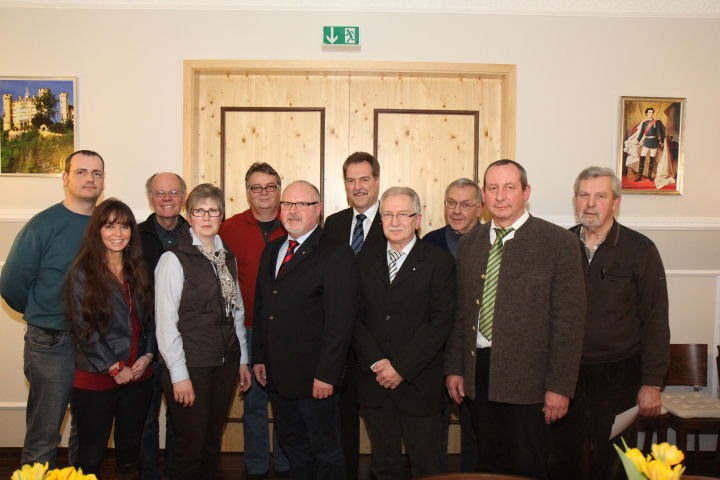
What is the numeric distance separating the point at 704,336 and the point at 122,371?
12.1ft

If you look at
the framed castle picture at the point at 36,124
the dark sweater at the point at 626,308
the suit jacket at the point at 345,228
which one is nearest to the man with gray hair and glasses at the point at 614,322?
the dark sweater at the point at 626,308

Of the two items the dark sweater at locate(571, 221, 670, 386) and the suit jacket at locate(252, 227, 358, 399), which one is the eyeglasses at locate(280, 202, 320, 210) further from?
the dark sweater at locate(571, 221, 670, 386)

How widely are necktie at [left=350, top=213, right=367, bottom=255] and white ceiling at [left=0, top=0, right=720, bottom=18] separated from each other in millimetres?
1530

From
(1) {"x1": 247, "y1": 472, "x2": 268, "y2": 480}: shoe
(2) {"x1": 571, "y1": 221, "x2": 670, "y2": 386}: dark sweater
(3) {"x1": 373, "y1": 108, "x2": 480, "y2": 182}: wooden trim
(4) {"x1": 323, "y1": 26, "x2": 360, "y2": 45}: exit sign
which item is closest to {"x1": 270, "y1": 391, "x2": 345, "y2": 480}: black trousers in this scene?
(1) {"x1": 247, "y1": 472, "x2": 268, "y2": 480}: shoe

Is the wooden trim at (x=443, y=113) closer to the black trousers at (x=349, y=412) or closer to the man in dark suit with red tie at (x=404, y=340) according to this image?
the man in dark suit with red tie at (x=404, y=340)

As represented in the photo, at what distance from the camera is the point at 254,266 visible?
2.84 metres

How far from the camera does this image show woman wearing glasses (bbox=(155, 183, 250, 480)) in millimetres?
2156

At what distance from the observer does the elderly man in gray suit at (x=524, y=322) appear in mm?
2008

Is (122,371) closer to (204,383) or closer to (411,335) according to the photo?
(204,383)

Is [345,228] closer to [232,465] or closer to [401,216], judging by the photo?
[401,216]

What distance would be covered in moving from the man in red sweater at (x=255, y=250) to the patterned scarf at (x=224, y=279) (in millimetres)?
434

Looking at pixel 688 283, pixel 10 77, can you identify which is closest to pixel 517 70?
pixel 688 283

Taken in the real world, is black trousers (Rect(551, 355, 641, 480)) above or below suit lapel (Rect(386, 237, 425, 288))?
below

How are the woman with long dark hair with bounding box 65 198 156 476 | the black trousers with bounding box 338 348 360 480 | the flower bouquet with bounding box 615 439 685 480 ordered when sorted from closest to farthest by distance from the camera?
1. the flower bouquet with bounding box 615 439 685 480
2. the woman with long dark hair with bounding box 65 198 156 476
3. the black trousers with bounding box 338 348 360 480
